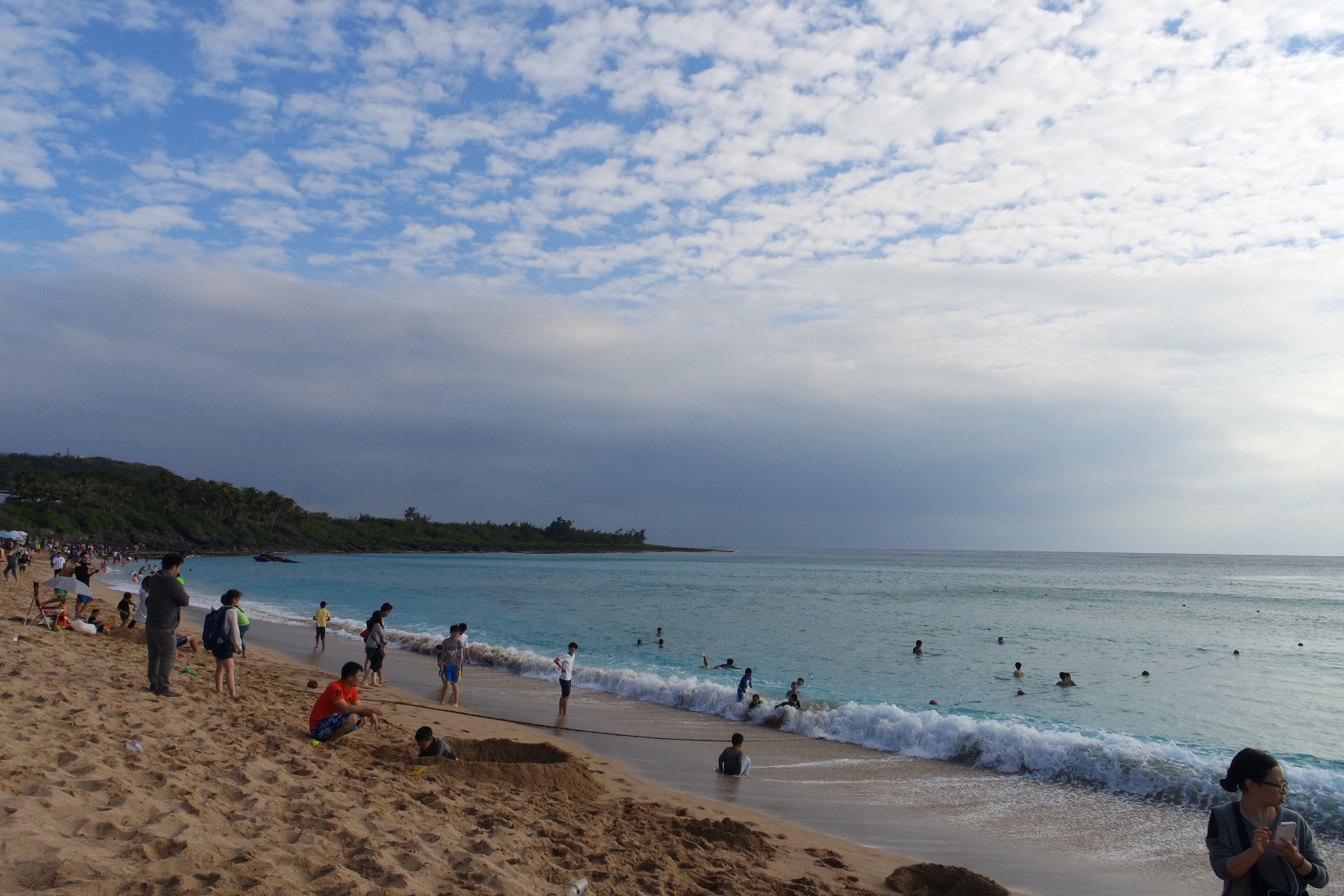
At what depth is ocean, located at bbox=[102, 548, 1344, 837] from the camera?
40.5 feet

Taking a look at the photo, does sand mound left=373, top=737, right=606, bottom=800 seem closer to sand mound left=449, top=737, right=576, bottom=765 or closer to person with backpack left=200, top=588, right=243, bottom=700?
sand mound left=449, top=737, right=576, bottom=765

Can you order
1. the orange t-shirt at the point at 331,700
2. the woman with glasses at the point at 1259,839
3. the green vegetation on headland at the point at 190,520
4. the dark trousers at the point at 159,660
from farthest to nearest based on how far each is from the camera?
1. the green vegetation on headland at the point at 190,520
2. the dark trousers at the point at 159,660
3. the orange t-shirt at the point at 331,700
4. the woman with glasses at the point at 1259,839

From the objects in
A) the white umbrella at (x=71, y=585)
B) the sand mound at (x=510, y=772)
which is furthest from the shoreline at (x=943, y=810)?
the white umbrella at (x=71, y=585)

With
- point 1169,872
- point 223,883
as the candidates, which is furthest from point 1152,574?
point 223,883

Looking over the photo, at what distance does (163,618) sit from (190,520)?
110 m

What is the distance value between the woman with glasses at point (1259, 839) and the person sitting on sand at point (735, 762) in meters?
7.66

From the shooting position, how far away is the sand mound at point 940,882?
643cm

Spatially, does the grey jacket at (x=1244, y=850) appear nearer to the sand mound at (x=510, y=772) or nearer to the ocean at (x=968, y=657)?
the sand mound at (x=510, y=772)

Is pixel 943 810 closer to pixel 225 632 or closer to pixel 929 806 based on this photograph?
pixel 929 806

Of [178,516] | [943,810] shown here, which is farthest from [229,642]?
[178,516]

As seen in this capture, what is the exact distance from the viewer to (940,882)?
6.61 meters

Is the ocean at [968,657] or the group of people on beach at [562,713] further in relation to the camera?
the ocean at [968,657]

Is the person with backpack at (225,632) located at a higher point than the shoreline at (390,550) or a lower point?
higher

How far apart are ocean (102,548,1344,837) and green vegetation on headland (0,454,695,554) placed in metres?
32.8
